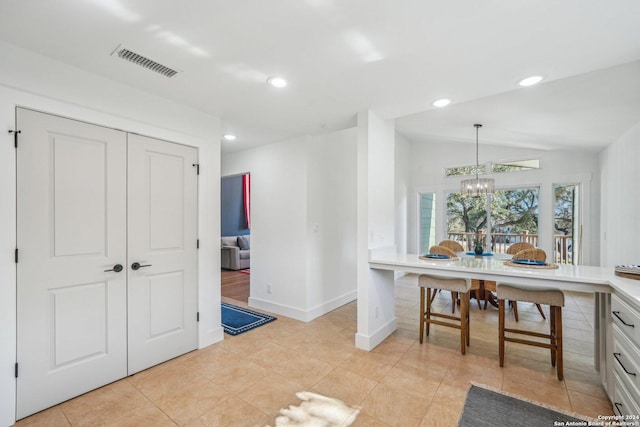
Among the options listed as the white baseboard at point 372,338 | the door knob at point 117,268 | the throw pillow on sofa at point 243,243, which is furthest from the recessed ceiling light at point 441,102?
the throw pillow on sofa at point 243,243

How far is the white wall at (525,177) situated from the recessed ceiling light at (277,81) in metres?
5.11

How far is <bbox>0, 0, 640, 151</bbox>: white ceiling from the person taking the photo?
1603mm

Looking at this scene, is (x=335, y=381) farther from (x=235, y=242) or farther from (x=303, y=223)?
(x=235, y=242)

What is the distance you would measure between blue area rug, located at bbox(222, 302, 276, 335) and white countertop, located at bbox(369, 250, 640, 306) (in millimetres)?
1737

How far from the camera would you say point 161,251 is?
9.00 feet

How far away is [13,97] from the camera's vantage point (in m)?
1.96

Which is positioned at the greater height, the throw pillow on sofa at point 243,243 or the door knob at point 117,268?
the door knob at point 117,268

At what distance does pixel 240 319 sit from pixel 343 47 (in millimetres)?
3383

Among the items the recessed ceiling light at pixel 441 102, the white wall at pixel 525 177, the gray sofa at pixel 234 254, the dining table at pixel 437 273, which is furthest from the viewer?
the gray sofa at pixel 234 254

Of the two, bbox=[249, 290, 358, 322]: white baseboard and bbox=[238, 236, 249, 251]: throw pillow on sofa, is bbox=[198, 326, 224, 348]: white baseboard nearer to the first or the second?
bbox=[249, 290, 358, 322]: white baseboard

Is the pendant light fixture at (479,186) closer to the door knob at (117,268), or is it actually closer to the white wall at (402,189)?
the white wall at (402,189)

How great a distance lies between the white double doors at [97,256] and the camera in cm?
204

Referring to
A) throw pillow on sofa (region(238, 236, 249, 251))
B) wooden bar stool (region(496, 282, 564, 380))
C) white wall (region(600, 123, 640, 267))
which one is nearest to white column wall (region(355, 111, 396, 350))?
wooden bar stool (region(496, 282, 564, 380))

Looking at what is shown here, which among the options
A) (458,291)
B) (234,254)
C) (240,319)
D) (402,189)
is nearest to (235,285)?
(234,254)
